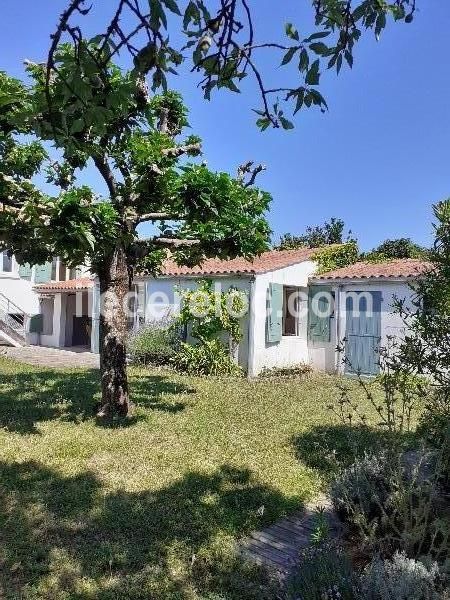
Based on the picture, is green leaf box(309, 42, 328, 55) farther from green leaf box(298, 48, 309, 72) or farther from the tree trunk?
the tree trunk

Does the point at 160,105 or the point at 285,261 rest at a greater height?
the point at 160,105

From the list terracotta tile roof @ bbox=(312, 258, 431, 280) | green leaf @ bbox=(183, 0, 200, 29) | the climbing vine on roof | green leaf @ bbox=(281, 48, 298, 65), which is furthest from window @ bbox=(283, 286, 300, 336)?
green leaf @ bbox=(183, 0, 200, 29)

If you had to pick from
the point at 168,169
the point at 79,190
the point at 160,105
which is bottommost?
the point at 79,190

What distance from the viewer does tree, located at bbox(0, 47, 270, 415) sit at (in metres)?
6.42

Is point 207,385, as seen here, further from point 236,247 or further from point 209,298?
point 236,247

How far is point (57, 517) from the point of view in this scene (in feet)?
15.9

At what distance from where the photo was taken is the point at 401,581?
9.59 feet

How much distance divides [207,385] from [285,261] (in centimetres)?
598

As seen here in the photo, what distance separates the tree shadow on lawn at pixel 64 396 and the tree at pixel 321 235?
22917 mm

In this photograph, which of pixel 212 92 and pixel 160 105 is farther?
pixel 160 105

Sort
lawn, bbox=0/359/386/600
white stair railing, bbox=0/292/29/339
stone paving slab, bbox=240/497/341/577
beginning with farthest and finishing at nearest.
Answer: white stair railing, bbox=0/292/29/339 → stone paving slab, bbox=240/497/341/577 → lawn, bbox=0/359/386/600

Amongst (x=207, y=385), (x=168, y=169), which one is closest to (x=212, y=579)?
(x=168, y=169)

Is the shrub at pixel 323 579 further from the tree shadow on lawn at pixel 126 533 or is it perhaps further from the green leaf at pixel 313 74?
the green leaf at pixel 313 74

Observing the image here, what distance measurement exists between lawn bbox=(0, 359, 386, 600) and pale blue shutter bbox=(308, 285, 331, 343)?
6.18m
